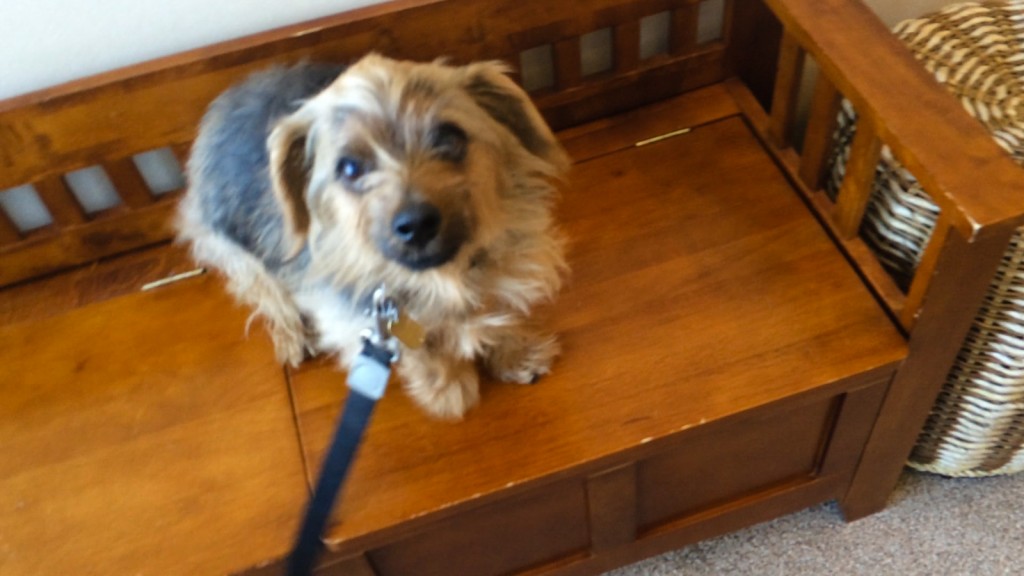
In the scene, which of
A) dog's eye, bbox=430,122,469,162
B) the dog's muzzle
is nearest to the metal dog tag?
the dog's muzzle

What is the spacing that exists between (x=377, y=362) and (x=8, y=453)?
0.62 m

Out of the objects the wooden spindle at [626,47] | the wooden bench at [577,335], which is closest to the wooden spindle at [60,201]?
the wooden bench at [577,335]

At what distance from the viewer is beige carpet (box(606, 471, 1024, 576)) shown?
1.39m

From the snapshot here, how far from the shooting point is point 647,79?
4.58ft

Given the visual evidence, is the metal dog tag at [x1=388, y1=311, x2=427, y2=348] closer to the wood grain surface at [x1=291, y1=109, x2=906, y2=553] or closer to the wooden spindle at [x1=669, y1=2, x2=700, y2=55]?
the wood grain surface at [x1=291, y1=109, x2=906, y2=553]

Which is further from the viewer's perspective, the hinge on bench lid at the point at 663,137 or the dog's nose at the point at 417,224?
the hinge on bench lid at the point at 663,137

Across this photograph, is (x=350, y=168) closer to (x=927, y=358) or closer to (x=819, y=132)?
(x=819, y=132)

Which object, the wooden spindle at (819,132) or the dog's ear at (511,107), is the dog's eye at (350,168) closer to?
the dog's ear at (511,107)

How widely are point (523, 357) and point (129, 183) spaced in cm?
68

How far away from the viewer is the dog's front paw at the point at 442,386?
108cm

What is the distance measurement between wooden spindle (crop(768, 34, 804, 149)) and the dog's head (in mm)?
445

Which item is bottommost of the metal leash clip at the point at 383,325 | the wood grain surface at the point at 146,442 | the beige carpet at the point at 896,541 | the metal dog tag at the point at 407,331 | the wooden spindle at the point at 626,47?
the beige carpet at the point at 896,541

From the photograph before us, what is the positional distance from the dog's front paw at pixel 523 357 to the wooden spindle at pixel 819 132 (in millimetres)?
486

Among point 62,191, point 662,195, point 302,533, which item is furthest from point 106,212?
point 662,195
